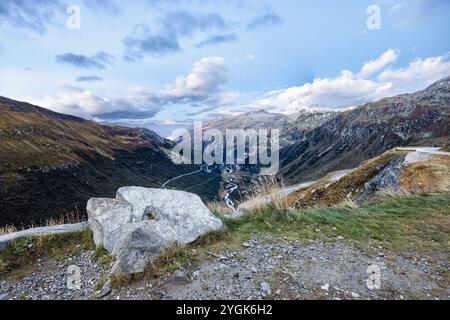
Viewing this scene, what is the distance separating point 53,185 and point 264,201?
133 metres

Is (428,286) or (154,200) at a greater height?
(154,200)

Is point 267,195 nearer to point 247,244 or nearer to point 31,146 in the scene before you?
point 247,244

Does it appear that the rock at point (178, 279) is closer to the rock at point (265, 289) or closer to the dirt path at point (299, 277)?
the dirt path at point (299, 277)

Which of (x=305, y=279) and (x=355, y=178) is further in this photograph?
(x=355, y=178)

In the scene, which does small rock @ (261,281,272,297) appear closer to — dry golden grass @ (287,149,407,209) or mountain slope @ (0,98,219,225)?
dry golden grass @ (287,149,407,209)

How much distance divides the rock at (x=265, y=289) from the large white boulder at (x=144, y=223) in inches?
108

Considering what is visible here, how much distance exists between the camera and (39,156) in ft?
452

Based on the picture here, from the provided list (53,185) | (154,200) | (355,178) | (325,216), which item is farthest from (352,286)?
(53,185)

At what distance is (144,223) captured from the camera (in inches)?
318

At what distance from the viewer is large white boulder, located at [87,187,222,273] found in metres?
7.23

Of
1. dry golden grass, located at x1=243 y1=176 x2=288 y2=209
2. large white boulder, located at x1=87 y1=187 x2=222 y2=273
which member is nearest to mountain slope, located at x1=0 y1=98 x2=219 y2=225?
dry golden grass, located at x1=243 y1=176 x2=288 y2=209

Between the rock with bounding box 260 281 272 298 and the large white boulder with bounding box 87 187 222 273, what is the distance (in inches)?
108

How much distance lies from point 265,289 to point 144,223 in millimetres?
3753
